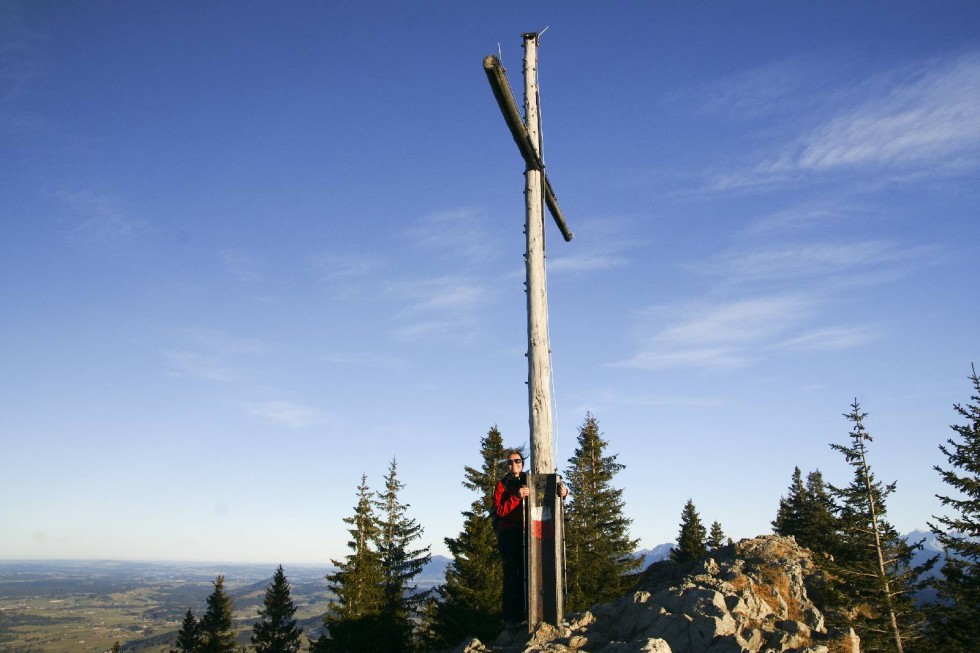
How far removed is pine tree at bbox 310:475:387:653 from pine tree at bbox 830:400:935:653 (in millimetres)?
21078

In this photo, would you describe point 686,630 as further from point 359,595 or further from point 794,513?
point 794,513

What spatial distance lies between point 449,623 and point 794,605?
720 inches

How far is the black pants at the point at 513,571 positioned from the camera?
10.2 meters

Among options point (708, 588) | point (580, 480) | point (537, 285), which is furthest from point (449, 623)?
point (537, 285)

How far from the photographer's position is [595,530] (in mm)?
36188

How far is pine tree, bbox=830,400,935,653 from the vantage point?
1839cm

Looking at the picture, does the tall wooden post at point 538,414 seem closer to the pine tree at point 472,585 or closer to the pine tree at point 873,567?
the pine tree at point 873,567

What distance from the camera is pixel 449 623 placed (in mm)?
29188

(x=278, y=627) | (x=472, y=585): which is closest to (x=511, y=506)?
(x=472, y=585)

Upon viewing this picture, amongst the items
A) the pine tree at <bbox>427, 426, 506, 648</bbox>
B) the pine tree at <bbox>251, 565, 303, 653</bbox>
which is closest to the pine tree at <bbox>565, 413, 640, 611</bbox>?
the pine tree at <bbox>427, 426, 506, 648</bbox>

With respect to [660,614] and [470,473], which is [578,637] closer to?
[660,614]

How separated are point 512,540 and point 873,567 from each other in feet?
53.8

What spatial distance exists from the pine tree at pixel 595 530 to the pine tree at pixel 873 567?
14.9m

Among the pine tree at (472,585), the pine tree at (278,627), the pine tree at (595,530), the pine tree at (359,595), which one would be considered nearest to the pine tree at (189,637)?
the pine tree at (278,627)
